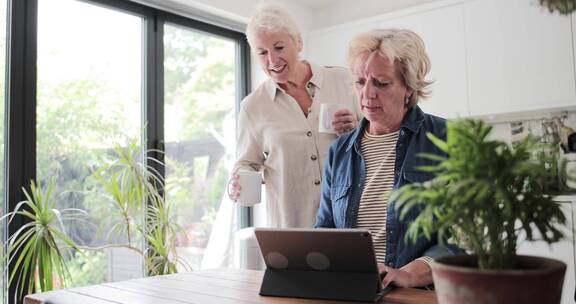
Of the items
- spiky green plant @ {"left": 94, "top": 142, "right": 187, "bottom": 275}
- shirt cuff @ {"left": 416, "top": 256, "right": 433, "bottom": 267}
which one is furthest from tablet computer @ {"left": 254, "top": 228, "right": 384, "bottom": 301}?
spiky green plant @ {"left": 94, "top": 142, "right": 187, "bottom": 275}

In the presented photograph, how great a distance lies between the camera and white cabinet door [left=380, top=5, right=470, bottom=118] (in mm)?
3586

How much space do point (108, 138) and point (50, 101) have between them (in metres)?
0.43

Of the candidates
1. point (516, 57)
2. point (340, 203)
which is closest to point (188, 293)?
point (340, 203)

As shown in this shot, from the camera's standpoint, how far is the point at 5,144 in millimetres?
2793

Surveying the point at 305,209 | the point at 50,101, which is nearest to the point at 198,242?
the point at 50,101

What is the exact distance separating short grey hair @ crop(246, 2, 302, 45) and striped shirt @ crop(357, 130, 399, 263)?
795mm

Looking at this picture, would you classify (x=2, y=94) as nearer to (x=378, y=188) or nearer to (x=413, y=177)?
(x=378, y=188)

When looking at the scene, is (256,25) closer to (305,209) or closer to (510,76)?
(305,209)

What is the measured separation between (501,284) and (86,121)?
2.92 metres

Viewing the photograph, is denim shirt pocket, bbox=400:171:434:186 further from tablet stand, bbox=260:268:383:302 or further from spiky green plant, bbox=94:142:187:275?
spiky green plant, bbox=94:142:187:275

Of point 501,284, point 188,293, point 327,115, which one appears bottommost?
point 188,293

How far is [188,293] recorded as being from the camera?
138cm

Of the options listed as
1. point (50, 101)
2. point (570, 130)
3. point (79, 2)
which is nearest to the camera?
point (50, 101)

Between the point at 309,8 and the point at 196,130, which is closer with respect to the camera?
the point at 196,130
